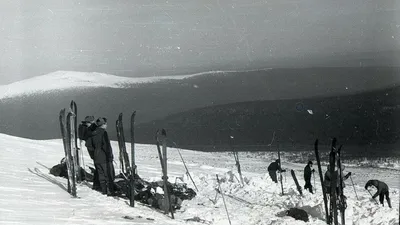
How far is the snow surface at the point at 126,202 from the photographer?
23.8 feet

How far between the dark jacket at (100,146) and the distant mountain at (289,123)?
2588 cm

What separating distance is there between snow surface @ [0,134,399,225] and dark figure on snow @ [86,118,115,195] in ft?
1.06

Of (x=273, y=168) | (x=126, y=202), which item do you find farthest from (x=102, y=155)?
(x=273, y=168)

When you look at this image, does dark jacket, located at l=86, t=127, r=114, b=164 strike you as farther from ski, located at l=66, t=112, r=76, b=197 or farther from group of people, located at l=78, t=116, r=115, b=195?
ski, located at l=66, t=112, r=76, b=197

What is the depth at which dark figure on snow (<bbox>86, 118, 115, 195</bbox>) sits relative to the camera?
970 cm

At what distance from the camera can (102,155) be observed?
9.73 meters

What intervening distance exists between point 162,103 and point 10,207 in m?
32.1

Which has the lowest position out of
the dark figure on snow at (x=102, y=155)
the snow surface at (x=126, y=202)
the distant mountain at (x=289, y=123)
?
the snow surface at (x=126, y=202)

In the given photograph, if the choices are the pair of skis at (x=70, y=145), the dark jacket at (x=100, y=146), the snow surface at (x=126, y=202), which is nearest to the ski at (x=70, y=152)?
the pair of skis at (x=70, y=145)

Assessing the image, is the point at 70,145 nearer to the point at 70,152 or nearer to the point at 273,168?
the point at 70,152

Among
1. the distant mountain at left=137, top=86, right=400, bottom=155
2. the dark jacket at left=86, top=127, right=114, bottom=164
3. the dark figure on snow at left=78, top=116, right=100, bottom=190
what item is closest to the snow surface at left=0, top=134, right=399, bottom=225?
the dark figure on snow at left=78, top=116, right=100, bottom=190

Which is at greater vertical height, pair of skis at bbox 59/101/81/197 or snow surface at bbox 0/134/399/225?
pair of skis at bbox 59/101/81/197

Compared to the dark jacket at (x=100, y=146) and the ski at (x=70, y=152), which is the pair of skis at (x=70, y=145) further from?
the dark jacket at (x=100, y=146)

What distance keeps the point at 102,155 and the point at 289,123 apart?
36.7 m
